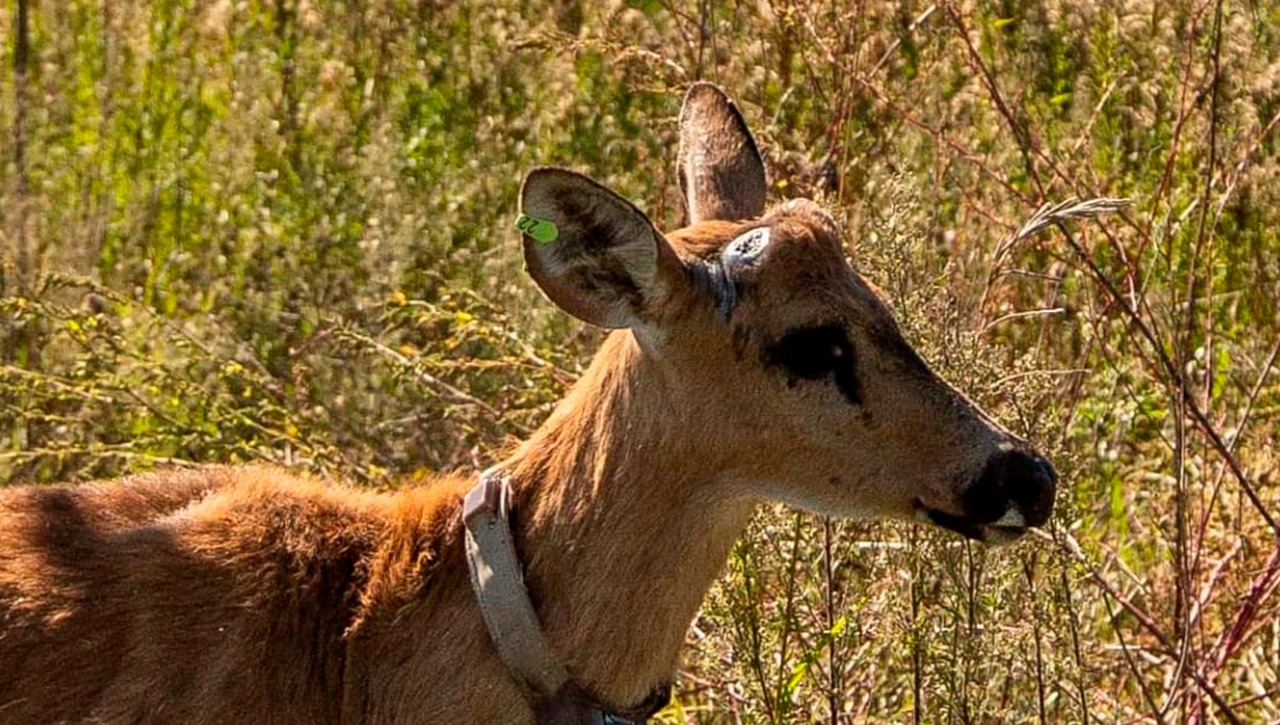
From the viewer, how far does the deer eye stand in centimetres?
485

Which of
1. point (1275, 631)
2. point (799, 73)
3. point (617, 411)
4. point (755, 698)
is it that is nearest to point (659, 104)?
point (799, 73)

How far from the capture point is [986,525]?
4.81 meters

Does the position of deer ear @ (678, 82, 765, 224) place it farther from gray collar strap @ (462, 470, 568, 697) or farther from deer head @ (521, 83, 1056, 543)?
gray collar strap @ (462, 470, 568, 697)

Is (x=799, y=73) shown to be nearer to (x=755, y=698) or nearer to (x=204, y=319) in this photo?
(x=204, y=319)

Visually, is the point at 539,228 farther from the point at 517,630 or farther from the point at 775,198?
the point at 775,198

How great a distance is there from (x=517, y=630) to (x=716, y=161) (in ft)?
4.05

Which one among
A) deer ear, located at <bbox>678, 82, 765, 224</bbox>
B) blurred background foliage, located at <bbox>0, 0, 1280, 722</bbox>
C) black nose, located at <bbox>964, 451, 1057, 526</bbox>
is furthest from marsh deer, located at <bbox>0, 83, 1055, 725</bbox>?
blurred background foliage, located at <bbox>0, 0, 1280, 722</bbox>

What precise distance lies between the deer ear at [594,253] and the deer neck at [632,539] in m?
0.16

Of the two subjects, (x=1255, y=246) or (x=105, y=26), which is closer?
(x=1255, y=246)

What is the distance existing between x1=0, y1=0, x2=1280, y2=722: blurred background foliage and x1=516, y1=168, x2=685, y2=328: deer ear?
1.08 m

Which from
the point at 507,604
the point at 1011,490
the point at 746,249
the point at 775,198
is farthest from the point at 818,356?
the point at 775,198

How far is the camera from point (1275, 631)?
6.95 metres

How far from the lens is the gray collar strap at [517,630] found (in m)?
4.79

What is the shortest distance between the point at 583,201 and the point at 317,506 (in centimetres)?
89
